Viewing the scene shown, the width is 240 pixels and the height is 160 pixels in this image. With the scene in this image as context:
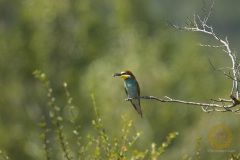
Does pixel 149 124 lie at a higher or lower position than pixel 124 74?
higher

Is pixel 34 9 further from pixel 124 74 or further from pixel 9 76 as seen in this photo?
pixel 124 74

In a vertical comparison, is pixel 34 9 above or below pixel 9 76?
above

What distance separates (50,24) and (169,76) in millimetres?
4652

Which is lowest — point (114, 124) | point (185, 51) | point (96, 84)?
point (114, 124)

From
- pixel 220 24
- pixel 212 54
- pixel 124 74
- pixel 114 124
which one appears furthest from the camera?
pixel 220 24

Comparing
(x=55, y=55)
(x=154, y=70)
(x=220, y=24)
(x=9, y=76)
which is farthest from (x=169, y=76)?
(x=220, y=24)

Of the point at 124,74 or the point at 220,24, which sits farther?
the point at 220,24

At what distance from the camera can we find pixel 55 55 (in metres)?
21.7

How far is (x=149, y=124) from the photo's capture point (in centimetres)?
2162

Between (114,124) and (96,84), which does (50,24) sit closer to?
(96,84)

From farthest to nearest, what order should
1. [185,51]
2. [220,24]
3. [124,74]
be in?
[220,24], [185,51], [124,74]

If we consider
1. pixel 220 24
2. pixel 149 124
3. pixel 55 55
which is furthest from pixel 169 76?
pixel 220 24

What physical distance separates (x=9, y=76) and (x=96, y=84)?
→ 2986mm

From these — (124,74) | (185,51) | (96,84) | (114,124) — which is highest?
(185,51)
